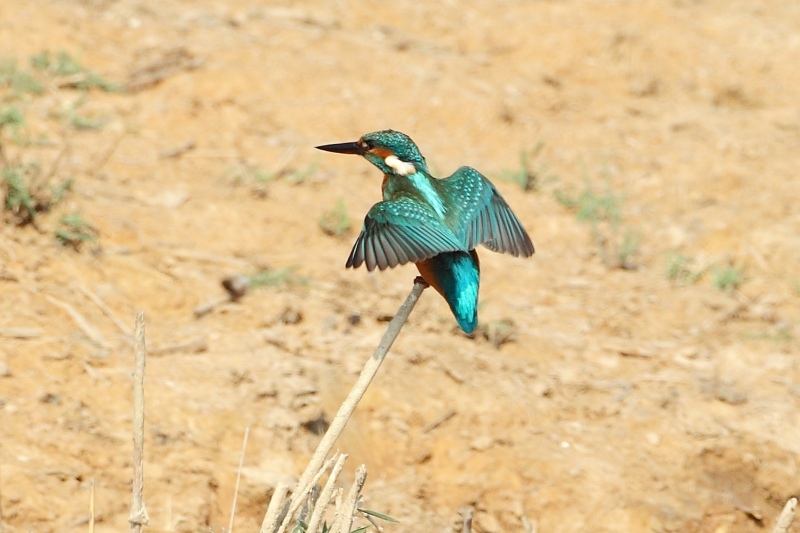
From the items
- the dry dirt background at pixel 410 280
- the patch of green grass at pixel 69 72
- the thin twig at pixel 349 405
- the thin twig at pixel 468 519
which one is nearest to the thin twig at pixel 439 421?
the dry dirt background at pixel 410 280

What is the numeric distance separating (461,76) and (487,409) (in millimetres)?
2623

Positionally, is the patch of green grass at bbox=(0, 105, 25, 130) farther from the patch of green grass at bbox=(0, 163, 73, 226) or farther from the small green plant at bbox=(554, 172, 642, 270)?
the small green plant at bbox=(554, 172, 642, 270)

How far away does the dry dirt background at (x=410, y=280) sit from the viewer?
3207 millimetres

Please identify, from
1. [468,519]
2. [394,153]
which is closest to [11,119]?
[394,153]

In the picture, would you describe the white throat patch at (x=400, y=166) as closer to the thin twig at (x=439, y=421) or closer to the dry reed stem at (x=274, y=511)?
the thin twig at (x=439, y=421)

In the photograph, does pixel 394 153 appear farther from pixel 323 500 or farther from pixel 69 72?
pixel 69 72

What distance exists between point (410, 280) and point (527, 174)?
3.51 ft

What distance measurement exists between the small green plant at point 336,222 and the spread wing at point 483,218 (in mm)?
1354

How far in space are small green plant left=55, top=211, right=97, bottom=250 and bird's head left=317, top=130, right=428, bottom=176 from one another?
114 centimetres

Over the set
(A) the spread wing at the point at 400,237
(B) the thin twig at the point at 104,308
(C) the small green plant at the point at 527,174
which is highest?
(A) the spread wing at the point at 400,237

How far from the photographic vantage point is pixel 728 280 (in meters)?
4.46

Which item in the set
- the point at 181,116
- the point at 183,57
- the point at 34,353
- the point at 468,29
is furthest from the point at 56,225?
the point at 468,29

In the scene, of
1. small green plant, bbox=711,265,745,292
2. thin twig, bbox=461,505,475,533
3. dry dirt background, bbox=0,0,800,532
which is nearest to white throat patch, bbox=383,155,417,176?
dry dirt background, bbox=0,0,800,532

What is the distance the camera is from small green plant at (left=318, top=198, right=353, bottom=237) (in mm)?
4336
